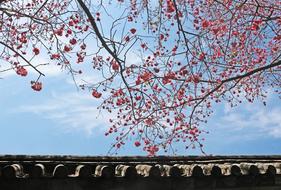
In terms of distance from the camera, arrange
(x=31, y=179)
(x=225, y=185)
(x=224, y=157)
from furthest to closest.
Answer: (x=224, y=157) → (x=225, y=185) → (x=31, y=179)

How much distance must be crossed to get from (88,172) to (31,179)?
2.57 feet

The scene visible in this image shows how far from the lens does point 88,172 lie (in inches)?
232

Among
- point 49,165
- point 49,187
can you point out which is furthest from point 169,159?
point 49,187

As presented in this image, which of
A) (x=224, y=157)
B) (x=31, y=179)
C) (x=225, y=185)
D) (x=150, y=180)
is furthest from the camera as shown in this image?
(x=224, y=157)

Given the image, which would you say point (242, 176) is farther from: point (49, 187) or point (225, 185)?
point (49, 187)

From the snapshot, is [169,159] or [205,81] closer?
[169,159]

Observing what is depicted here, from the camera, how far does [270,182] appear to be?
6.89 metres

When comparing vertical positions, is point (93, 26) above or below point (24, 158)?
above

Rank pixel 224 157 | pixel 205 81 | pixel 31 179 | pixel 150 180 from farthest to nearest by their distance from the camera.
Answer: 1. pixel 205 81
2. pixel 224 157
3. pixel 150 180
4. pixel 31 179

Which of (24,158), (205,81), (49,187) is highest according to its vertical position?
(205,81)

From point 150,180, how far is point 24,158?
7.07ft

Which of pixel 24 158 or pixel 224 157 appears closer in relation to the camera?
pixel 24 158

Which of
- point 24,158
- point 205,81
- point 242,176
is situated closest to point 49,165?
point 24,158

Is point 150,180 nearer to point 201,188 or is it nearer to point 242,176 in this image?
point 201,188
